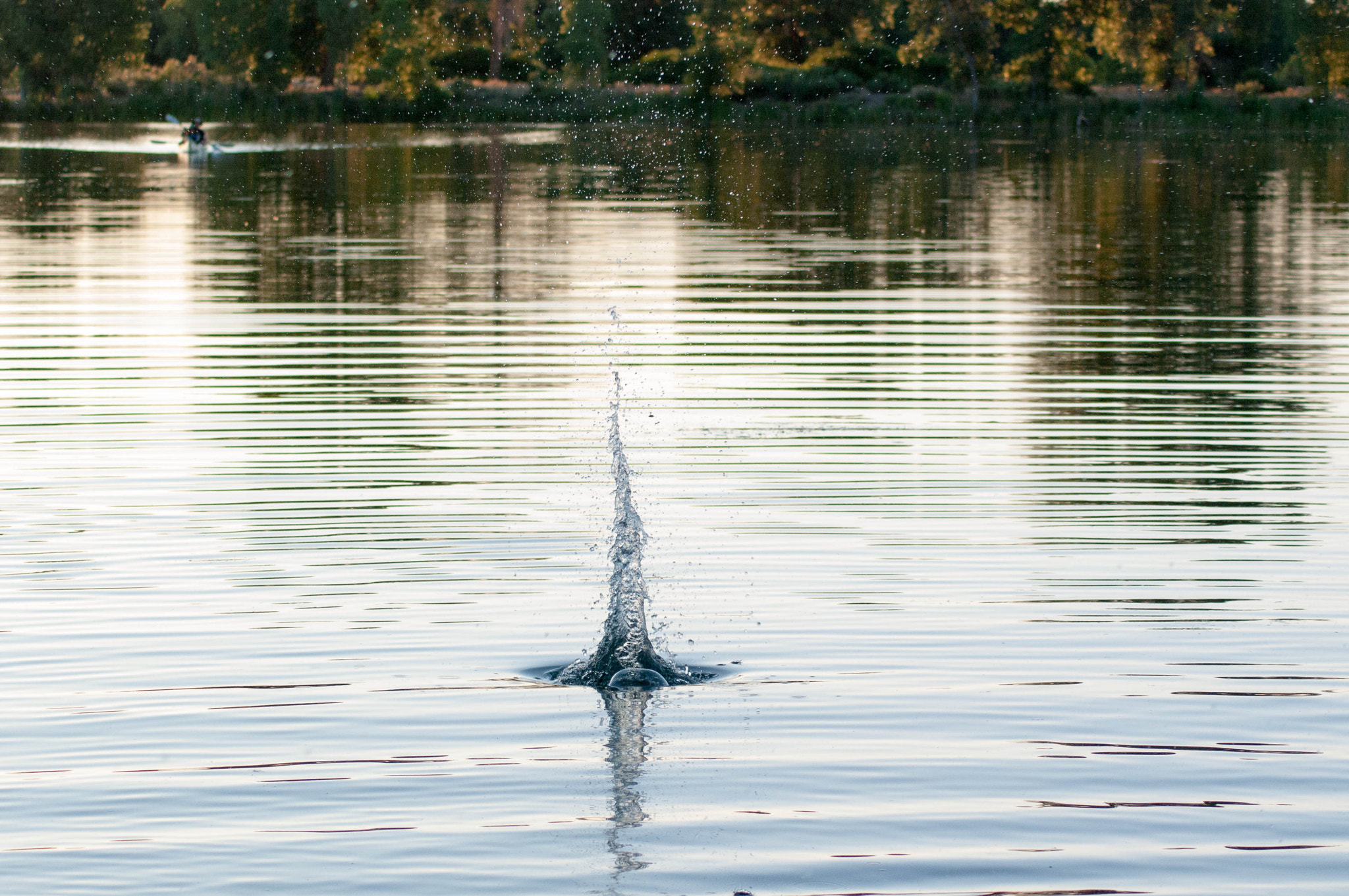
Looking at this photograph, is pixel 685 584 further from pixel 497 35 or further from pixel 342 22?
pixel 497 35

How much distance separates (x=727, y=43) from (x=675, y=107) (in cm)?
491

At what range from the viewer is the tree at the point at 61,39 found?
114562 millimetres

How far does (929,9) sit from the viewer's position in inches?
4309

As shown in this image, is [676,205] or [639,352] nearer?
[639,352]

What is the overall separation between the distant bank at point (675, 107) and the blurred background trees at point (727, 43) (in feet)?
4.89

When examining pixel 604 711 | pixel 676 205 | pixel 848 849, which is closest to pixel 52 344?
pixel 604 711

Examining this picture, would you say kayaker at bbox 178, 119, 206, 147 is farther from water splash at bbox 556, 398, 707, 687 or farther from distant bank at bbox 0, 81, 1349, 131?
water splash at bbox 556, 398, 707, 687

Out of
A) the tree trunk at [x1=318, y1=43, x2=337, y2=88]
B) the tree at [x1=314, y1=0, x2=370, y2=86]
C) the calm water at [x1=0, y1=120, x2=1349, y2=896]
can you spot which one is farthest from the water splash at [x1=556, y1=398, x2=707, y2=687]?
the tree trunk at [x1=318, y1=43, x2=337, y2=88]

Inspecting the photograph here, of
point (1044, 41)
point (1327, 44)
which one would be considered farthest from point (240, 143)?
point (1327, 44)

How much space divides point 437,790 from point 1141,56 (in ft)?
364

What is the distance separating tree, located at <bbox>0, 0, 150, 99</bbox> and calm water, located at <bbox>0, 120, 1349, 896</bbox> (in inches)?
3723

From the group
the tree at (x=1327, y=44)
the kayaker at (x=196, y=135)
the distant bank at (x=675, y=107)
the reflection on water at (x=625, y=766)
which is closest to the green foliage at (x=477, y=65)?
→ the distant bank at (x=675, y=107)

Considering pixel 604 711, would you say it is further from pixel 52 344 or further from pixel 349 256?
pixel 349 256

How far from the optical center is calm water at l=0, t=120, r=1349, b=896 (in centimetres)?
720
